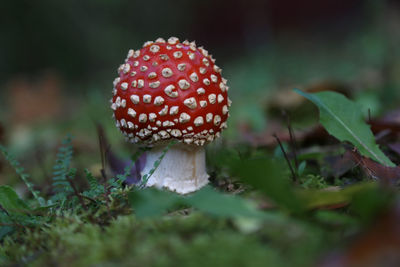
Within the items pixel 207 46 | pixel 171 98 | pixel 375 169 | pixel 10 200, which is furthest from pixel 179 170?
pixel 207 46

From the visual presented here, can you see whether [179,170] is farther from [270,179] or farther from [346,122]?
[270,179]

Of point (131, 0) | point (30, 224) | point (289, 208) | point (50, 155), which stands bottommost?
point (50, 155)

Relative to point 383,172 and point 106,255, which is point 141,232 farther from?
point 383,172

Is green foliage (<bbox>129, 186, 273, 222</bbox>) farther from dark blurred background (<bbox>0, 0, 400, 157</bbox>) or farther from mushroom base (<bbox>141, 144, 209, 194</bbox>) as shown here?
dark blurred background (<bbox>0, 0, 400, 157</bbox>)

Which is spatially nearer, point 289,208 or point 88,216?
point 289,208

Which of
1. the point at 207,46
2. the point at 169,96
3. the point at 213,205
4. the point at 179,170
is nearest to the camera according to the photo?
the point at 213,205

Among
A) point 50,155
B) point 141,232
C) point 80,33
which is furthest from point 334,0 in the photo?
point 141,232

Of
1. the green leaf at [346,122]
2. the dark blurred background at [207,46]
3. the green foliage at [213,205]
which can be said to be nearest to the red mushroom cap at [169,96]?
the green leaf at [346,122]
